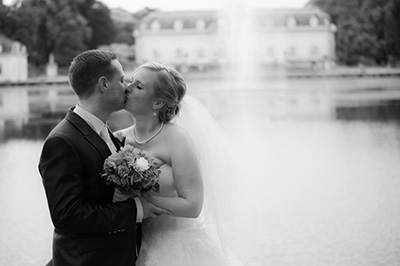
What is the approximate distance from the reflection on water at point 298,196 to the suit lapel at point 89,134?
1261 mm

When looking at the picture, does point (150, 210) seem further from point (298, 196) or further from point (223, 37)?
point (223, 37)

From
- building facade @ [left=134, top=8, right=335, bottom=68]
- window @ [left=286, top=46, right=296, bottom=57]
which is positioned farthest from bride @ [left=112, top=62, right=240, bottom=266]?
window @ [left=286, top=46, right=296, bottom=57]

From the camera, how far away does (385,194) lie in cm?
855

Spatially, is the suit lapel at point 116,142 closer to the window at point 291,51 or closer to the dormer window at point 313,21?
the window at point 291,51

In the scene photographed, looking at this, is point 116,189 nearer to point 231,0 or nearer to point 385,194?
point 385,194

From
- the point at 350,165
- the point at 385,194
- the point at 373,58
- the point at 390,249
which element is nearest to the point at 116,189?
the point at 390,249

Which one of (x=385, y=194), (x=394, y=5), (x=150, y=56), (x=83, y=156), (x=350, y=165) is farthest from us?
(x=150, y=56)

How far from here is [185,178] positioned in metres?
3.12

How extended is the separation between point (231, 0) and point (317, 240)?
67973mm

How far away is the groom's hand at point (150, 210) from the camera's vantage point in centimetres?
299

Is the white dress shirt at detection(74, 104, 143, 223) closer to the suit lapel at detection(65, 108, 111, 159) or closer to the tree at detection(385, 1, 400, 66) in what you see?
the suit lapel at detection(65, 108, 111, 159)

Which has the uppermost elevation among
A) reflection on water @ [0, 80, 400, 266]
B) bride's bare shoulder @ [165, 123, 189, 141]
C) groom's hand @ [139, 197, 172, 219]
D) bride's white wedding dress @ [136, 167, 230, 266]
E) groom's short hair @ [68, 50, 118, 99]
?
groom's short hair @ [68, 50, 118, 99]

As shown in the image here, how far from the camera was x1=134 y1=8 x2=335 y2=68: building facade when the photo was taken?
82.2 m

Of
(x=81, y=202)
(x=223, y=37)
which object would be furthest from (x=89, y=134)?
(x=223, y=37)
